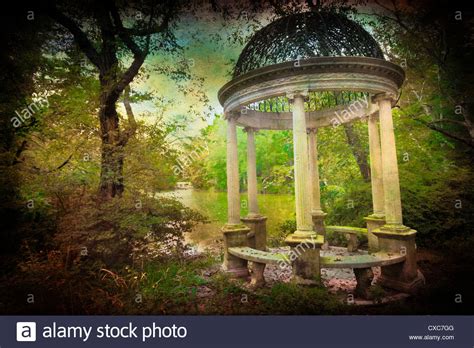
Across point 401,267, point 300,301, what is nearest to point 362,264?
point 401,267

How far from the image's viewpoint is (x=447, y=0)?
9781 mm

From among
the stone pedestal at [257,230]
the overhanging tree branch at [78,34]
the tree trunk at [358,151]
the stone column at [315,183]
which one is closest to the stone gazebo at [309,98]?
the stone pedestal at [257,230]

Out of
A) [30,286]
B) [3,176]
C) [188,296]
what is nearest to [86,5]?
[3,176]

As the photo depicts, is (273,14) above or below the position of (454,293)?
above

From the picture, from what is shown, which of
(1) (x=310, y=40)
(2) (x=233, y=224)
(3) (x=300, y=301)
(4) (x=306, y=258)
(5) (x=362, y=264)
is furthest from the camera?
(2) (x=233, y=224)

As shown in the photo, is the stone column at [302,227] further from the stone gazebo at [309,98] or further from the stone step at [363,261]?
the stone step at [363,261]

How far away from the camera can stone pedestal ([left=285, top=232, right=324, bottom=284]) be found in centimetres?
721

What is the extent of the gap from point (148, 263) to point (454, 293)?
30.6ft

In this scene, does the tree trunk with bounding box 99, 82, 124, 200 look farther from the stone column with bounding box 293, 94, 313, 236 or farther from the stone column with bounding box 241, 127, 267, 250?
the stone column with bounding box 293, 94, 313, 236

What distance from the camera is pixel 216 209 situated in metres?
20.6

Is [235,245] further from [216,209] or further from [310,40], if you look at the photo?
[216,209]

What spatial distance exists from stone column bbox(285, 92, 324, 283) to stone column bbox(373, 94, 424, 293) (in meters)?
2.40

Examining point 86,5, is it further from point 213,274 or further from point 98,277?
point 213,274

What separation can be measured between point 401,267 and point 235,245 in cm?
531
